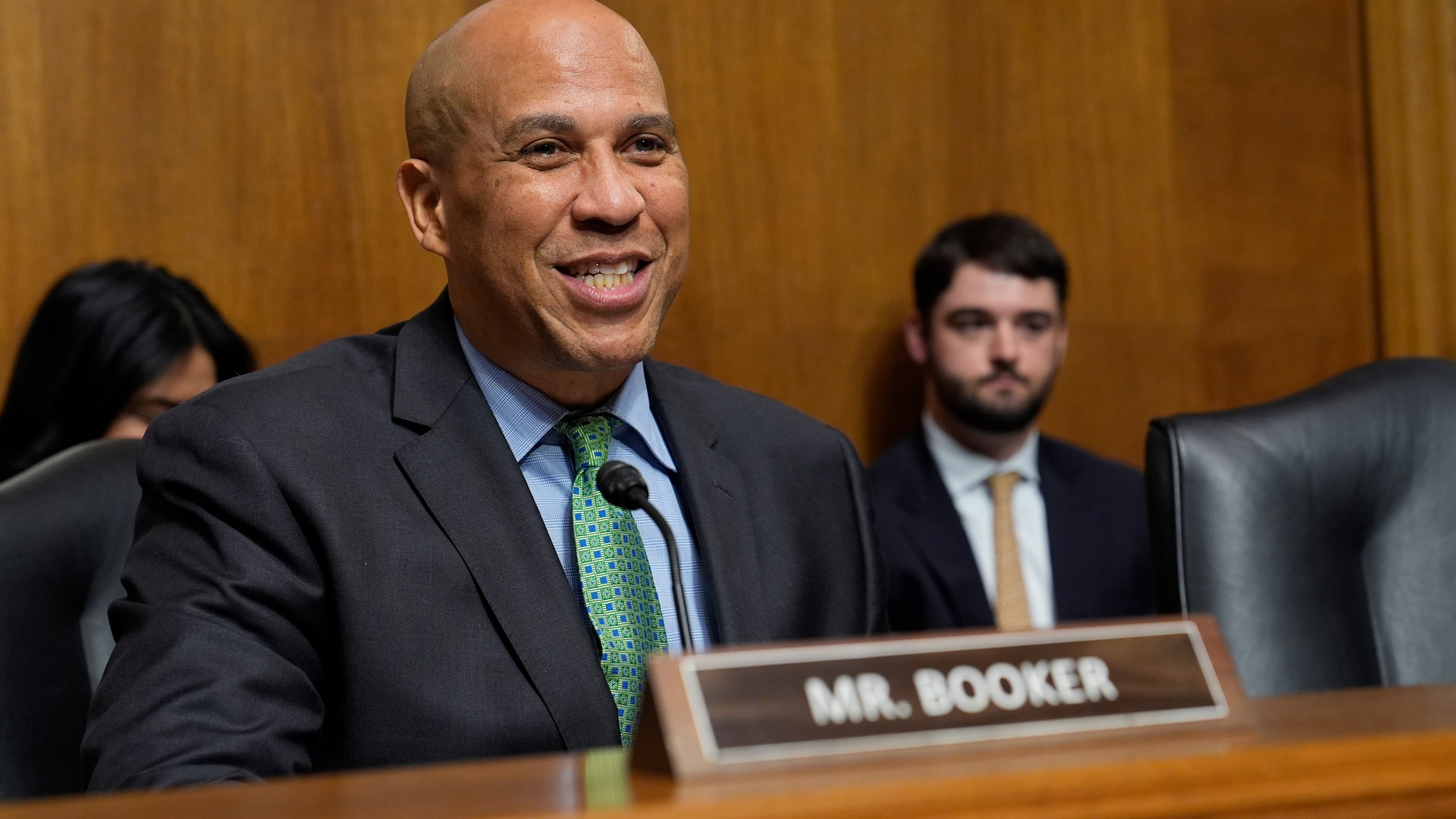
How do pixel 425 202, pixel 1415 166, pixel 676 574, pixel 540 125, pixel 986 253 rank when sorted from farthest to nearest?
pixel 1415 166
pixel 986 253
pixel 425 202
pixel 540 125
pixel 676 574

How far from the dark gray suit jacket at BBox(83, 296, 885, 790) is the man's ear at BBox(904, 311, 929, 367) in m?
1.63

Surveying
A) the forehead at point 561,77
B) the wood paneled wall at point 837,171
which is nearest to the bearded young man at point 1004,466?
the wood paneled wall at point 837,171

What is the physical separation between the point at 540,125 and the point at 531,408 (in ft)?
0.97

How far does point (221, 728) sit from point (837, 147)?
2141 millimetres

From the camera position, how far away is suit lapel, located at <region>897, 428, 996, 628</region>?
285cm

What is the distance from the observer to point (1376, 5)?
11.2ft

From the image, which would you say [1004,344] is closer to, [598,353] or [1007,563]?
[1007,563]

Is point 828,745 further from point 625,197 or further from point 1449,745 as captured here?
point 625,197

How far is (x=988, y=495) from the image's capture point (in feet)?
10.2

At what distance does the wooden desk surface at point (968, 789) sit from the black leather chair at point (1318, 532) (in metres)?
0.71

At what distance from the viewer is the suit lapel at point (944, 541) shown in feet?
9.34

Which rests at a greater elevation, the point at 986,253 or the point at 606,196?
the point at 606,196

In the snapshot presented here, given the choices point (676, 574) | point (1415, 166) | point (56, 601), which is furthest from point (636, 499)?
point (1415, 166)

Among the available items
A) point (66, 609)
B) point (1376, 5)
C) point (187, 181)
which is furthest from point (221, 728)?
point (1376, 5)
